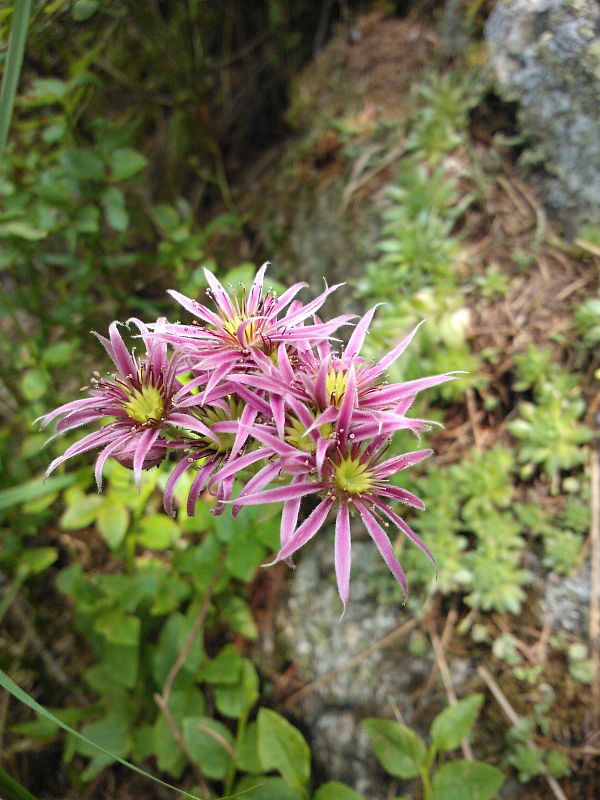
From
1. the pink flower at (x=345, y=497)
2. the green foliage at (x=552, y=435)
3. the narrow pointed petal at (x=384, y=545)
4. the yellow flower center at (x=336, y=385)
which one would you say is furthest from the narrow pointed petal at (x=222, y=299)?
the green foliage at (x=552, y=435)

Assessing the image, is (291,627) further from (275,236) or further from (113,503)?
(275,236)

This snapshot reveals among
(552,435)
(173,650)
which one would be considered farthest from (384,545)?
(173,650)

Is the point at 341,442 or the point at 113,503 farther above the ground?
the point at 341,442

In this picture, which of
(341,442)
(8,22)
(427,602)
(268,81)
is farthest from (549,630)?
(268,81)

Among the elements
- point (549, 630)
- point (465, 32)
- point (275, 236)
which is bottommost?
point (549, 630)

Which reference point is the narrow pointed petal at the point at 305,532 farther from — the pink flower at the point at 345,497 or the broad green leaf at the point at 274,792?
the broad green leaf at the point at 274,792

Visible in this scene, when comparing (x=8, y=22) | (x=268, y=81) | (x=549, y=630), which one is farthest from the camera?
(x=268, y=81)

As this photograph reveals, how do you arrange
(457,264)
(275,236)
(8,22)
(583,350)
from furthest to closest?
(275,236), (457,264), (583,350), (8,22)
